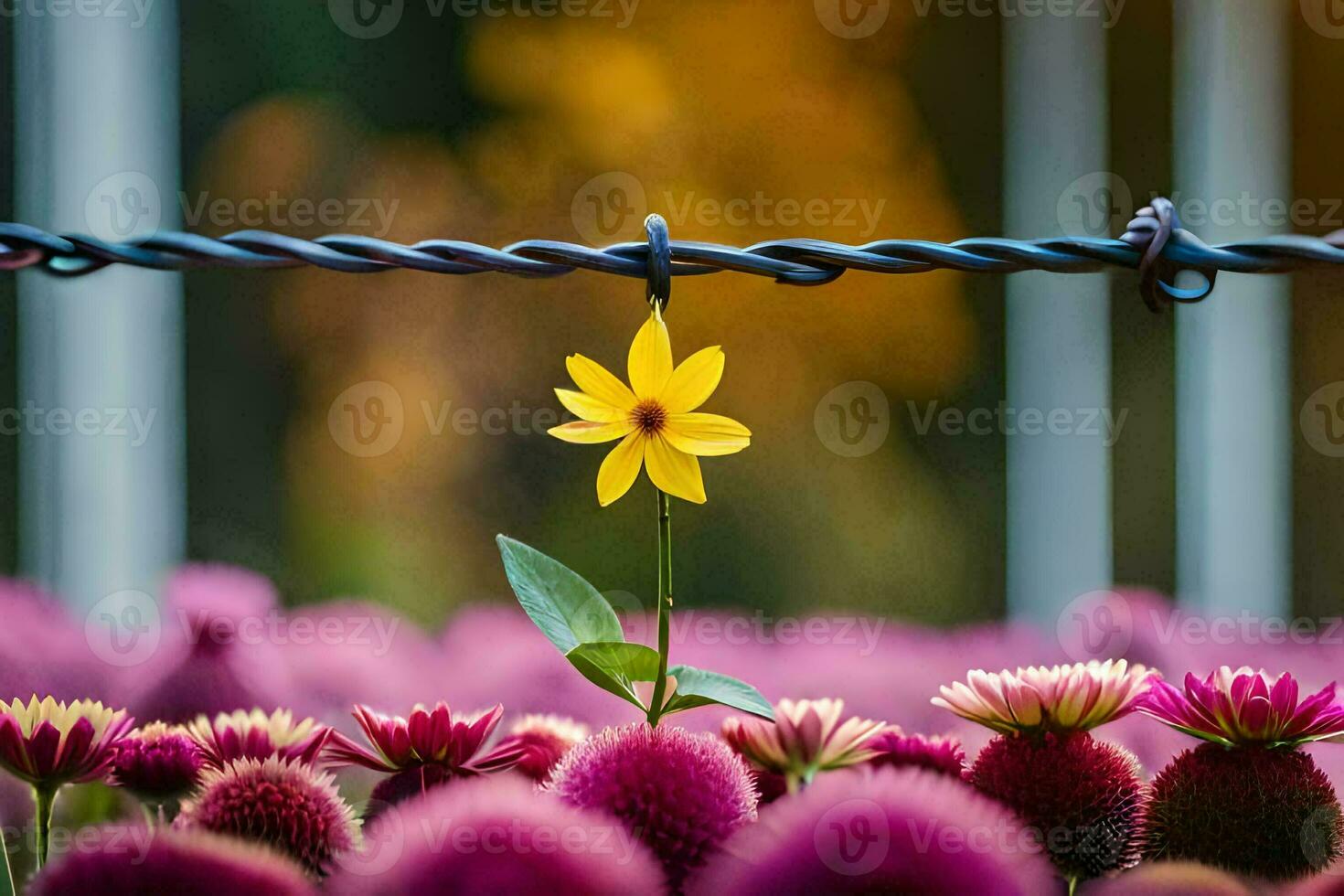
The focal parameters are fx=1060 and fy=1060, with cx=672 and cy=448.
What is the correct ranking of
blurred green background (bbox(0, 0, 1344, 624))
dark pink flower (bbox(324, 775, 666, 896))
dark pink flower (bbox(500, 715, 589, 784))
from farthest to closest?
blurred green background (bbox(0, 0, 1344, 624)), dark pink flower (bbox(500, 715, 589, 784)), dark pink flower (bbox(324, 775, 666, 896))

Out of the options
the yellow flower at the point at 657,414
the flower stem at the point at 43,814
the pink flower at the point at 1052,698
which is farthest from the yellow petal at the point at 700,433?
the flower stem at the point at 43,814

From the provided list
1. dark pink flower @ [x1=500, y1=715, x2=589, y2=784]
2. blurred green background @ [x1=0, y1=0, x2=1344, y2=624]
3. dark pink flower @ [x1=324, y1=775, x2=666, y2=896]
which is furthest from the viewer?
blurred green background @ [x1=0, y1=0, x2=1344, y2=624]

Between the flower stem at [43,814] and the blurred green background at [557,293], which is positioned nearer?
the flower stem at [43,814]

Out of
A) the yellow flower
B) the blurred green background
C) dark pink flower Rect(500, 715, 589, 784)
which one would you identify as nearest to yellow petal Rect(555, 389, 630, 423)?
the yellow flower

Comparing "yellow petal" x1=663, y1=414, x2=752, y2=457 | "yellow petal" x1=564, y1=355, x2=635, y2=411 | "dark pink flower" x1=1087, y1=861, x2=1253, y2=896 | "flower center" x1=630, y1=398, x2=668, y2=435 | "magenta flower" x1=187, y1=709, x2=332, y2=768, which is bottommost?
"dark pink flower" x1=1087, y1=861, x2=1253, y2=896

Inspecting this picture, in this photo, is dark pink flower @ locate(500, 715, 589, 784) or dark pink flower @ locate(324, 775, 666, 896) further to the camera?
dark pink flower @ locate(500, 715, 589, 784)

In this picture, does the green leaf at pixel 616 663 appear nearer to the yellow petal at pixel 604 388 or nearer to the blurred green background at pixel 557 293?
the yellow petal at pixel 604 388

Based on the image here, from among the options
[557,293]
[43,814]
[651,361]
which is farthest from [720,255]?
[557,293]

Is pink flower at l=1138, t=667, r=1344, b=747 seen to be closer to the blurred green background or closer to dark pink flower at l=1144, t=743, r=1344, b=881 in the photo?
dark pink flower at l=1144, t=743, r=1344, b=881
